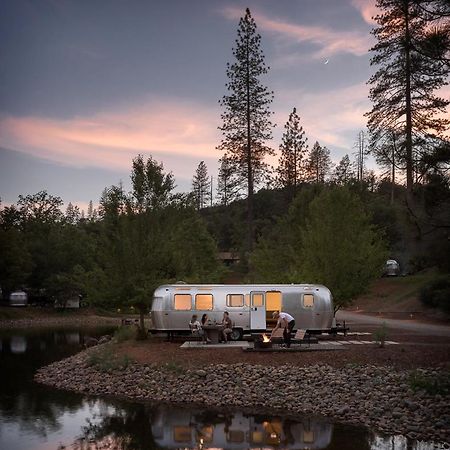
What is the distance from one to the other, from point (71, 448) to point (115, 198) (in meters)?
15.1

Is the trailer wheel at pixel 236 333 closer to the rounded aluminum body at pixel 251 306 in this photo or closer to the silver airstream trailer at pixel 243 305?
the silver airstream trailer at pixel 243 305

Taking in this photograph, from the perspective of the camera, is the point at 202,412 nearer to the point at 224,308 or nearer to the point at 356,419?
the point at 356,419

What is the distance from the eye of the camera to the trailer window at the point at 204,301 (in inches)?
942

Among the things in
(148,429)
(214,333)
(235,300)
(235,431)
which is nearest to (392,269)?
(235,300)

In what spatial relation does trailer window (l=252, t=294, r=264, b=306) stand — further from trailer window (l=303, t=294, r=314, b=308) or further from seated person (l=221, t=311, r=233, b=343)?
trailer window (l=303, t=294, r=314, b=308)

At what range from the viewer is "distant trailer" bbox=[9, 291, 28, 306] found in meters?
57.6

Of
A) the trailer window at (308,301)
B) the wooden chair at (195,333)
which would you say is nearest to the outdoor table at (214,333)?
the wooden chair at (195,333)

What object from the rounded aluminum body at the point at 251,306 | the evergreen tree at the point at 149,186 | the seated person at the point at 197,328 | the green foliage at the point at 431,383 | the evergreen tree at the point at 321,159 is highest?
the evergreen tree at the point at 321,159

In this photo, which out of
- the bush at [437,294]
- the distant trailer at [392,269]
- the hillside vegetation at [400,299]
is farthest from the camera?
the distant trailer at [392,269]

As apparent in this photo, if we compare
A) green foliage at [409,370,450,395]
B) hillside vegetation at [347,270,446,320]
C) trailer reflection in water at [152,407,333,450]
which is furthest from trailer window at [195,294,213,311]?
hillside vegetation at [347,270,446,320]

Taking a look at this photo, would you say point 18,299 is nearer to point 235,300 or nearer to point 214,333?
point 235,300

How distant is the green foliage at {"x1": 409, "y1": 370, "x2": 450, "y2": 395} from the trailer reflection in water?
294 cm

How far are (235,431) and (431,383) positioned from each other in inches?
226

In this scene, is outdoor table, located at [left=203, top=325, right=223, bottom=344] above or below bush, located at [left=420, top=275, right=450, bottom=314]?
below
